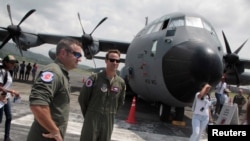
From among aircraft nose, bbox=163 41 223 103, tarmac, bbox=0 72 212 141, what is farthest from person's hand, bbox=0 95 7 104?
aircraft nose, bbox=163 41 223 103

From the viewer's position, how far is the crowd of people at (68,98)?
9.48 ft

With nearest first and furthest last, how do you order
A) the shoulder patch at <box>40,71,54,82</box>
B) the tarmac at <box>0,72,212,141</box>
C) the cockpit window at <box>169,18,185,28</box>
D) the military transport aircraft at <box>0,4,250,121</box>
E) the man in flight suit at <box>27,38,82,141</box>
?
the man in flight suit at <box>27,38,82,141</box>, the shoulder patch at <box>40,71,54,82</box>, the tarmac at <box>0,72,212,141</box>, the military transport aircraft at <box>0,4,250,121</box>, the cockpit window at <box>169,18,185,28</box>

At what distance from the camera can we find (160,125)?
10.9 metres

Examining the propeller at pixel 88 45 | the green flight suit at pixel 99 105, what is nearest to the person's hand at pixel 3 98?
the green flight suit at pixel 99 105

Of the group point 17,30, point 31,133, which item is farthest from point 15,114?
point 17,30

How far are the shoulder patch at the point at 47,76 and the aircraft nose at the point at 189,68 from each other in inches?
257

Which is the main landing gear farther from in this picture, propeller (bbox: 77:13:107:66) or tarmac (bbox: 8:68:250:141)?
propeller (bbox: 77:13:107:66)

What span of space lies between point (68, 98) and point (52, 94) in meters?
0.34

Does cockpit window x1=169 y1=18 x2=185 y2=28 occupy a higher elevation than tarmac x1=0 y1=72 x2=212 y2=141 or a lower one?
higher

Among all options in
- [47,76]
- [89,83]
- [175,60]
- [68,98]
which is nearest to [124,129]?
[175,60]

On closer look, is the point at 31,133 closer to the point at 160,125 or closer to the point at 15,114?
the point at 15,114

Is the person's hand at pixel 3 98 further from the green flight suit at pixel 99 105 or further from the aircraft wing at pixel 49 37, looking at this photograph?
the aircraft wing at pixel 49 37

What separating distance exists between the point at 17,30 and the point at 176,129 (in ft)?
47.0

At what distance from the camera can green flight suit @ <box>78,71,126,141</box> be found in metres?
4.43
